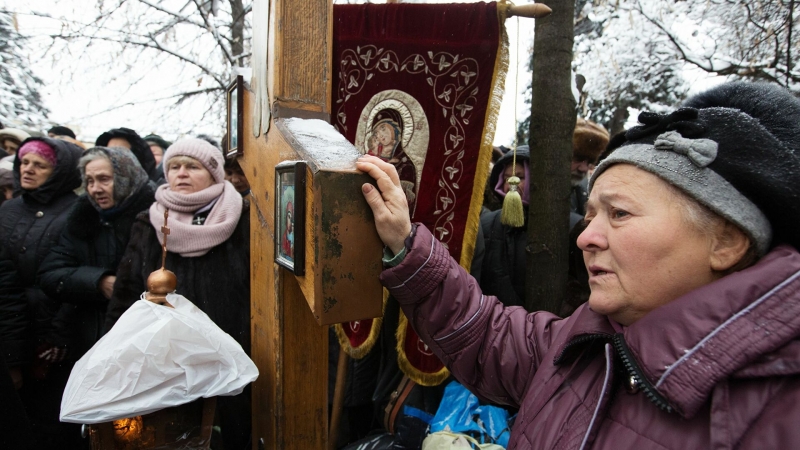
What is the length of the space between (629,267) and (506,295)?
166 cm

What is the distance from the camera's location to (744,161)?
81 centimetres

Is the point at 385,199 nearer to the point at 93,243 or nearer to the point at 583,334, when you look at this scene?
the point at 583,334

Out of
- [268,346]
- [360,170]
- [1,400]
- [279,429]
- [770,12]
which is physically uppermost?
[770,12]

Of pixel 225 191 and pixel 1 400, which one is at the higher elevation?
pixel 225 191

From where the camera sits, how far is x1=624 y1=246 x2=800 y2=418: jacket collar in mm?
719

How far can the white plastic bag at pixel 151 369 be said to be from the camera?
3.28 feet

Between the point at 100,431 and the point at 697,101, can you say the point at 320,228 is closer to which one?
the point at 100,431

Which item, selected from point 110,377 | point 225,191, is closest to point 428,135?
point 225,191

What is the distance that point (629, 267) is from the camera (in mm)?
908

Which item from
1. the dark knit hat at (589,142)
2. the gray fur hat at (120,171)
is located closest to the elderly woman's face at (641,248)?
the dark knit hat at (589,142)

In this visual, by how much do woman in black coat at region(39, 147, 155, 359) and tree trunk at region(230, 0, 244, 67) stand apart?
4.31m

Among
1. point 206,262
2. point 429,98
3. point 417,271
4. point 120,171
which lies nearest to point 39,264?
point 120,171

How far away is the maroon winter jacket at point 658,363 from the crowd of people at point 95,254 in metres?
1.15

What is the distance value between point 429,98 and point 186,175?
1.21 meters
